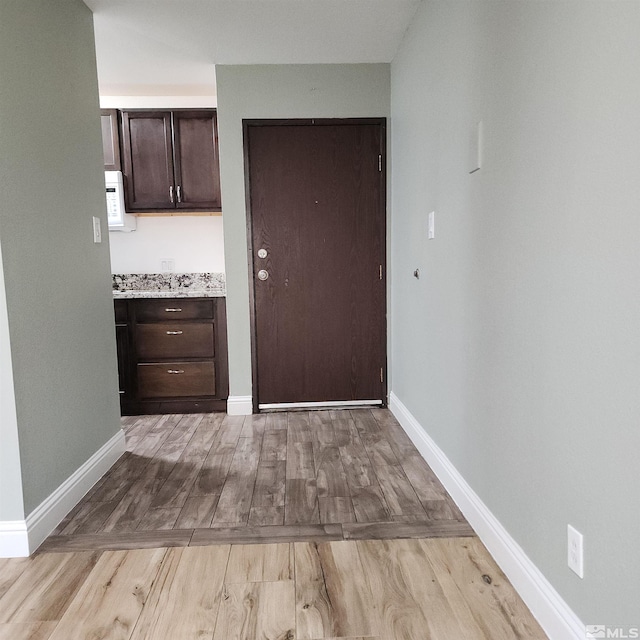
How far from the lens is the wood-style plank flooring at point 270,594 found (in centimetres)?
138

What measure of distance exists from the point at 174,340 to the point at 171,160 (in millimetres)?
1295

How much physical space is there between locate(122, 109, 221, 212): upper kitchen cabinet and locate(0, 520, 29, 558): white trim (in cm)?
246

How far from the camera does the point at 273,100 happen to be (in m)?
3.33

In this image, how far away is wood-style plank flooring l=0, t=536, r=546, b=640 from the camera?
4.54 feet

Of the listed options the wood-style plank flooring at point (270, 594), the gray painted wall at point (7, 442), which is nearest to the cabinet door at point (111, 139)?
the gray painted wall at point (7, 442)

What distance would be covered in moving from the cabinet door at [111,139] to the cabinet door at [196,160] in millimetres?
411

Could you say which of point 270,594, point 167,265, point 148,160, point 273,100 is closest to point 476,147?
point 270,594

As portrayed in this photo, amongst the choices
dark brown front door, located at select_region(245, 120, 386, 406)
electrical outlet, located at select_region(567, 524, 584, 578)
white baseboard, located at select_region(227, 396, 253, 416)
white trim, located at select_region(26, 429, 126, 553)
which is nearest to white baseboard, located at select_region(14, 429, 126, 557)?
white trim, located at select_region(26, 429, 126, 553)

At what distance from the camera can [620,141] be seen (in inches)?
40.2

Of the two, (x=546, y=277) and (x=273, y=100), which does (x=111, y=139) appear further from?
(x=546, y=277)

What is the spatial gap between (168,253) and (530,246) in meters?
3.23

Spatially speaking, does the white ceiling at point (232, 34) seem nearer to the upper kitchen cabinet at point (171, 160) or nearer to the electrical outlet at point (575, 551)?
the upper kitchen cabinet at point (171, 160)

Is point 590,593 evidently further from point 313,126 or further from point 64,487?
point 313,126

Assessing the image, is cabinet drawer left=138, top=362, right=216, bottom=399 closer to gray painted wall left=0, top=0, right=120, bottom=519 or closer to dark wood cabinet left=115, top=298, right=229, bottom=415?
dark wood cabinet left=115, top=298, right=229, bottom=415
